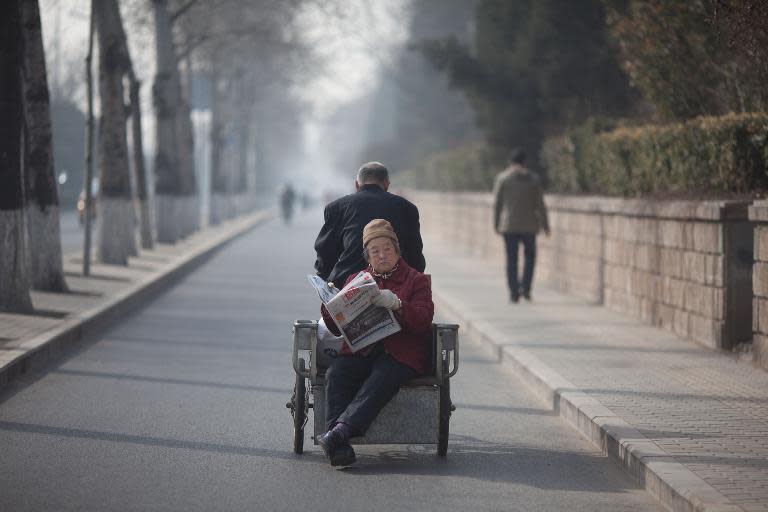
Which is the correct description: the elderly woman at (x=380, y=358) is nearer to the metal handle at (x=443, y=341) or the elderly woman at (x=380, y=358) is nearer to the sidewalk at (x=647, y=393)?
the metal handle at (x=443, y=341)

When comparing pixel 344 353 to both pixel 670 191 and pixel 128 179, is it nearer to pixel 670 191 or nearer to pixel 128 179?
pixel 670 191

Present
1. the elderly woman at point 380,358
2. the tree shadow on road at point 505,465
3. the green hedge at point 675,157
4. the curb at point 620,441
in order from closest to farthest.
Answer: the curb at point 620,441 < the tree shadow on road at point 505,465 < the elderly woman at point 380,358 < the green hedge at point 675,157

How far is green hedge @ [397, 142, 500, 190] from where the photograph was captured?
31656 millimetres

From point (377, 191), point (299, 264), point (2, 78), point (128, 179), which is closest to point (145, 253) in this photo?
point (299, 264)

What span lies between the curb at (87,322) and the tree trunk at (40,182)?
97 cm

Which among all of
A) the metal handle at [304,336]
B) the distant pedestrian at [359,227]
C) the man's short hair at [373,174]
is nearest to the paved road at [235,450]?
the metal handle at [304,336]

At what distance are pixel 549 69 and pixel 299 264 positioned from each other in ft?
25.1

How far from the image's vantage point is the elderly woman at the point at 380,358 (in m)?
7.66

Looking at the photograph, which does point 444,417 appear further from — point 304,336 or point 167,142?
point 167,142

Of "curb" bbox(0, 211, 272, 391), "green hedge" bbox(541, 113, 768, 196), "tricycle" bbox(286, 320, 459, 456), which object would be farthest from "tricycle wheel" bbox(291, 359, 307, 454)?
"green hedge" bbox(541, 113, 768, 196)

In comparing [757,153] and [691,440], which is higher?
[757,153]

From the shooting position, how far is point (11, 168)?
14.8 m

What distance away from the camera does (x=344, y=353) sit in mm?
7984

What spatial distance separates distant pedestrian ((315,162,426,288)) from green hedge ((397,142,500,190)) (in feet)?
71.8
